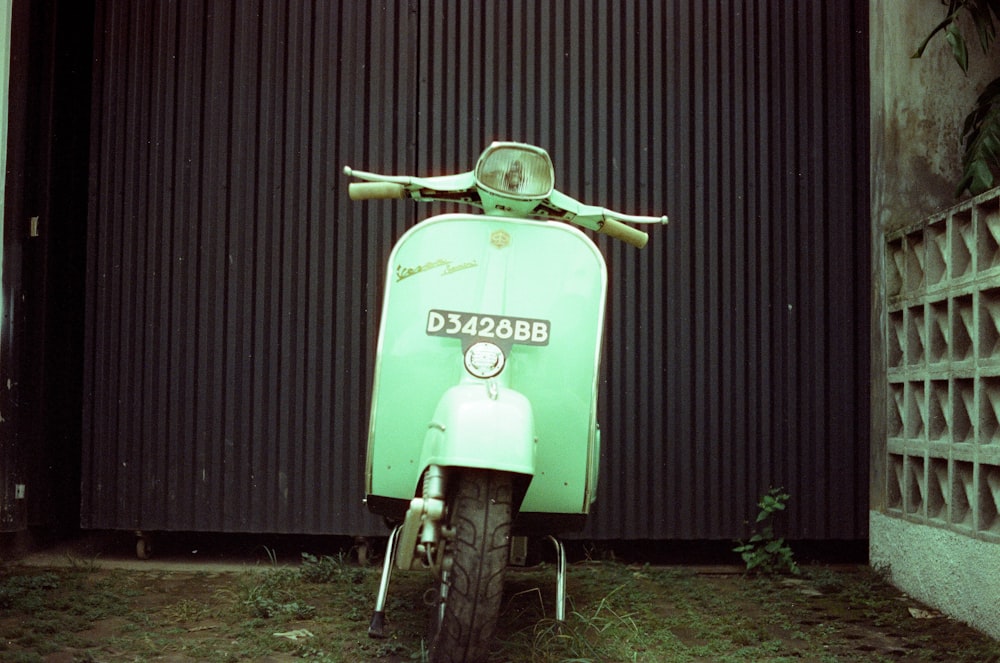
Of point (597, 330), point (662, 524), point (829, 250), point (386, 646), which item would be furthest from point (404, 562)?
point (829, 250)

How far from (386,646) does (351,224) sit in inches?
74.2

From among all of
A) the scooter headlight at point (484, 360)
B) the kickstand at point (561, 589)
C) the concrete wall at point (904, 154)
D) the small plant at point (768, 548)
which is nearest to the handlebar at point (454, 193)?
the scooter headlight at point (484, 360)

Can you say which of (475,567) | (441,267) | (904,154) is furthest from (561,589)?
(904,154)

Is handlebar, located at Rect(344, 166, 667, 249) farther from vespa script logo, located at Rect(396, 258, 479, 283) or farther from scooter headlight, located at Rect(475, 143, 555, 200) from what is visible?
vespa script logo, located at Rect(396, 258, 479, 283)

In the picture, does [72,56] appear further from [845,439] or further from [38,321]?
[845,439]

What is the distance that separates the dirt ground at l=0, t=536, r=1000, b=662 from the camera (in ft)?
8.85

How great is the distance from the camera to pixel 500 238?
2.67 meters

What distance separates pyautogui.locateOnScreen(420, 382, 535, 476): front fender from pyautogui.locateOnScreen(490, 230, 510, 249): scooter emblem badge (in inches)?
20.5

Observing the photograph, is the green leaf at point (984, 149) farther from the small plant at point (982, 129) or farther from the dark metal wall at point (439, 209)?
the dark metal wall at point (439, 209)

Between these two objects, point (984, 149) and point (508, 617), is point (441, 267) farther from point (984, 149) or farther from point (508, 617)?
point (984, 149)

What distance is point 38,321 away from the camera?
400cm

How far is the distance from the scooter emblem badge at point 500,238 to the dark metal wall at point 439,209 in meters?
1.35

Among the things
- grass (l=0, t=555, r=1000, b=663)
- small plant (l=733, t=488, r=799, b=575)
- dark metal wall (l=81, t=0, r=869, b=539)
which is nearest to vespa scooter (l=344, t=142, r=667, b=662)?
grass (l=0, t=555, r=1000, b=663)

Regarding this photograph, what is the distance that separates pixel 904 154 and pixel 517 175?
195 cm
